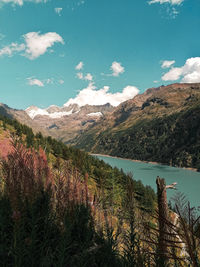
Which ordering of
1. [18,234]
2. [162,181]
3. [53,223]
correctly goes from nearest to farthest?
[18,234] → [53,223] → [162,181]

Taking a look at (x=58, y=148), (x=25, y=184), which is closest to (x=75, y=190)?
(x=25, y=184)

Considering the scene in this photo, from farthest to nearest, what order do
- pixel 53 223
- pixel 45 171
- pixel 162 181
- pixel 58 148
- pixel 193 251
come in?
pixel 58 148 < pixel 162 181 < pixel 45 171 < pixel 53 223 < pixel 193 251

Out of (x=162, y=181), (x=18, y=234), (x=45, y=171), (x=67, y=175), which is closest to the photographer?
(x=18, y=234)

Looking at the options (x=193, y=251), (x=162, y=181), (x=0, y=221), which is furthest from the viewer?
(x=162, y=181)

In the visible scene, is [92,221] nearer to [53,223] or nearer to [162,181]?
[53,223]

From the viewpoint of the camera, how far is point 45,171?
175 inches

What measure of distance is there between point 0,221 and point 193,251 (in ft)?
9.00

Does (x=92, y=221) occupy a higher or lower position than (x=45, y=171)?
lower

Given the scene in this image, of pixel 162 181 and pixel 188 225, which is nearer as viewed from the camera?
pixel 188 225

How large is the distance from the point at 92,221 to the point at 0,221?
2.06 metres

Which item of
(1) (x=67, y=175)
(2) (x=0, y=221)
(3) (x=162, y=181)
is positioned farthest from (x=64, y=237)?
(3) (x=162, y=181)

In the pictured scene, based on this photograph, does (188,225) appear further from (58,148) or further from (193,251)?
(58,148)

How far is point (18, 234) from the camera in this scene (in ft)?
7.67

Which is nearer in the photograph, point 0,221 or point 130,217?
point 0,221
